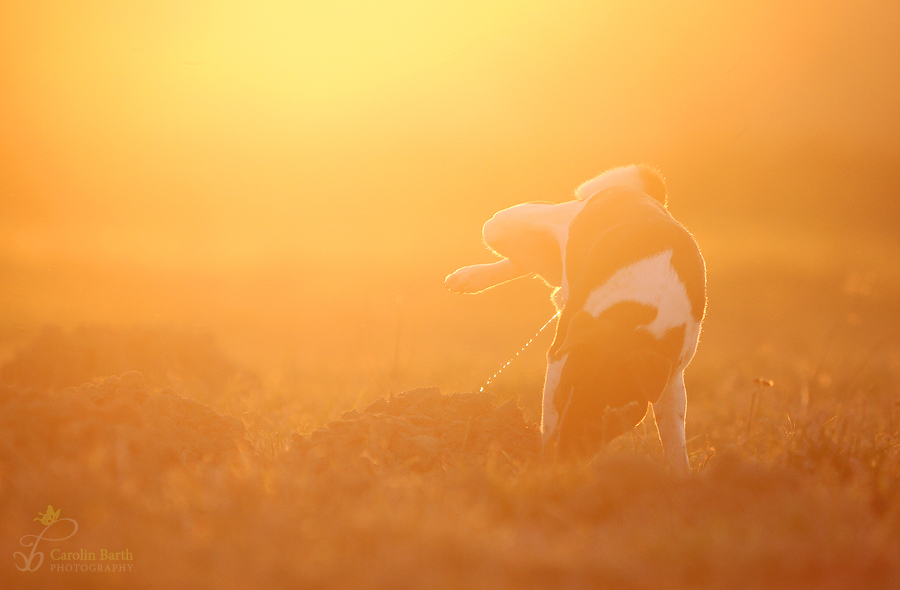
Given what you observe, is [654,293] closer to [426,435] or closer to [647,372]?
[647,372]

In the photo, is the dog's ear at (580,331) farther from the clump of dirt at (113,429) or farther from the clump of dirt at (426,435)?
the clump of dirt at (113,429)

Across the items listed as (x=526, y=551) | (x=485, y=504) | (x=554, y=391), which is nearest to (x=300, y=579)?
(x=526, y=551)

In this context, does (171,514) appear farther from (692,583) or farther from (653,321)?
(653,321)

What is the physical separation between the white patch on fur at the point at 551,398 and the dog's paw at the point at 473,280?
1969 millimetres

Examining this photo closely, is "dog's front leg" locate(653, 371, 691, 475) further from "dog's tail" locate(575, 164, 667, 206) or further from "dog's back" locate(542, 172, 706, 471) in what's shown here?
"dog's tail" locate(575, 164, 667, 206)

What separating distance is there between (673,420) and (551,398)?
36.3 inches

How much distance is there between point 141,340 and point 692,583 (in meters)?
5.30

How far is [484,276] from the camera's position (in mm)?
5574

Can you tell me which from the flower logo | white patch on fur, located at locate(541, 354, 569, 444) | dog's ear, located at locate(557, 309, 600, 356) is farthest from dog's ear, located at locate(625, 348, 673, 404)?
the flower logo

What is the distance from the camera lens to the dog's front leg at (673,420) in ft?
13.3

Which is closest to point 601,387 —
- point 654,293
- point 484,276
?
point 654,293

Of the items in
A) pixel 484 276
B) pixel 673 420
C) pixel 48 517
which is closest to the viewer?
pixel 48 517

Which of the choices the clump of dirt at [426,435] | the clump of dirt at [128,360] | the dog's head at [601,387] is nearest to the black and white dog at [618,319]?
the dog's head at [601,387]

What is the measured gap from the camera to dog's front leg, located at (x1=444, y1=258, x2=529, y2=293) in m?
5.56
